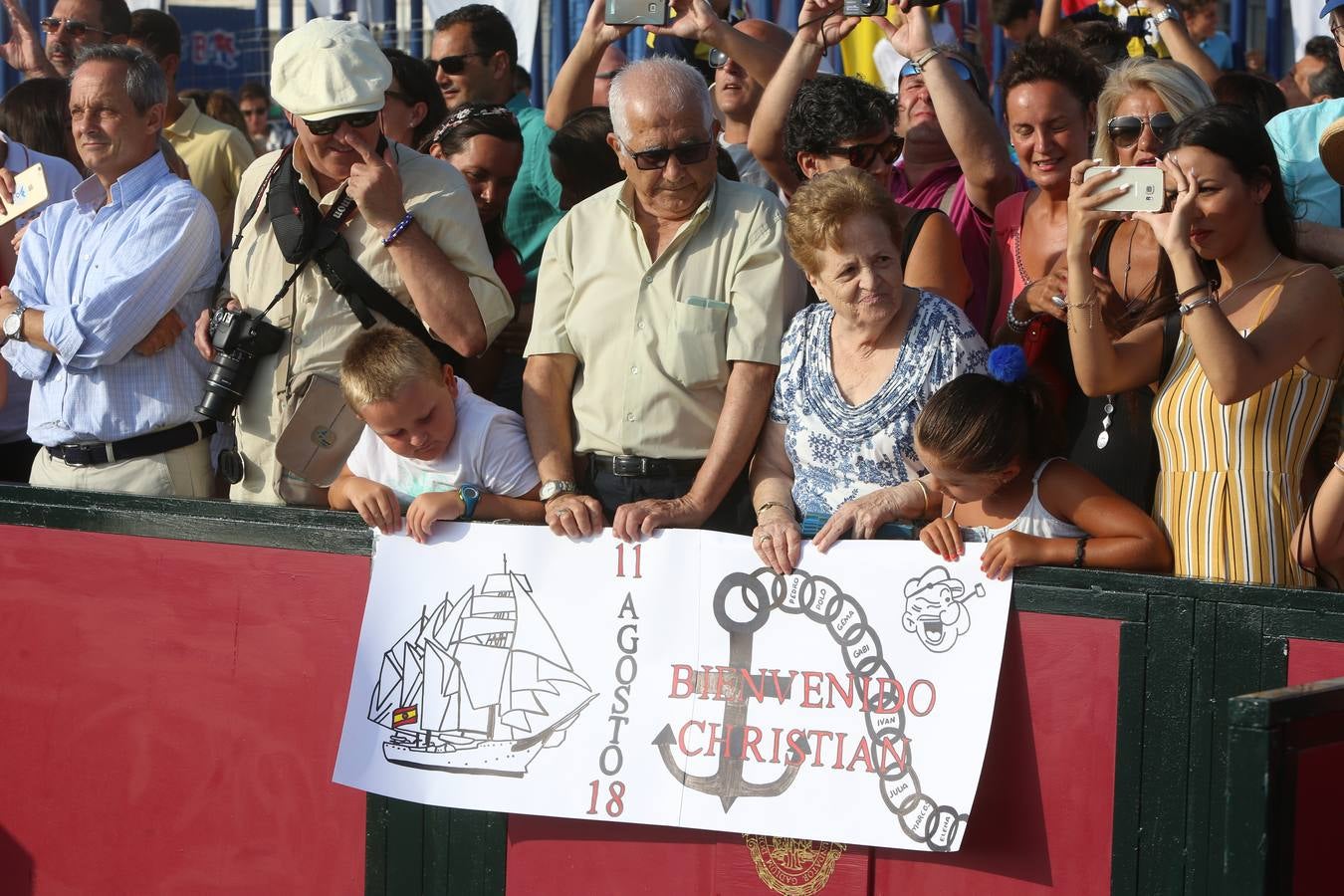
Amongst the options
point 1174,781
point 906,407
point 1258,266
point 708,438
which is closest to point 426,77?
point 708,438

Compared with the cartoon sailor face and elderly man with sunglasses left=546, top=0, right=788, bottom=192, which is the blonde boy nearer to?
the cartoon sailor face

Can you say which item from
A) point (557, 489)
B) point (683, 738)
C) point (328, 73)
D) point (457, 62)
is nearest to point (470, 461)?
point (557, 489)

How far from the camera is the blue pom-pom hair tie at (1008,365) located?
3.59 m

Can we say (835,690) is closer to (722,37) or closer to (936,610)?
(936,610)

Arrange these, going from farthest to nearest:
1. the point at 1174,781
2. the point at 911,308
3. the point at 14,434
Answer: the point at 14,434, the point at 911,308, the point at 1174,781

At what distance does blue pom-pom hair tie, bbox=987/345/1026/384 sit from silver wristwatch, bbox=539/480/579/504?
114 cm

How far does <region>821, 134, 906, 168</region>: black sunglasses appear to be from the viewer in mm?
4504

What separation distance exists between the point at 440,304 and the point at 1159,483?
6.31 feet

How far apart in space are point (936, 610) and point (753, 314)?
95 cm

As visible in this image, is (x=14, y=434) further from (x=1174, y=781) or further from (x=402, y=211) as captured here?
(x=1174, y=781)

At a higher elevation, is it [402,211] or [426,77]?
[426,77]

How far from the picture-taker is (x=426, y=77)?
583cm

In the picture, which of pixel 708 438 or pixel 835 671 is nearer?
pixel 835 671

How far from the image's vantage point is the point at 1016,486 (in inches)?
144
